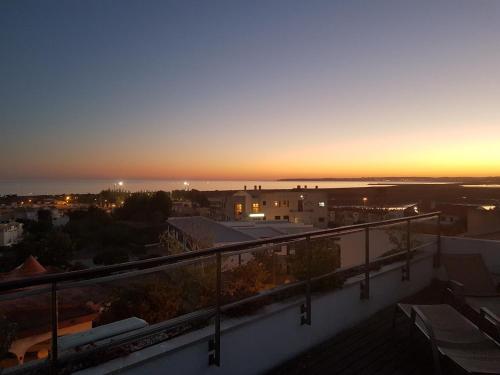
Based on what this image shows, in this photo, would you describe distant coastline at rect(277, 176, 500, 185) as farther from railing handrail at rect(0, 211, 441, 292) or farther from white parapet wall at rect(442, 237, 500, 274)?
railing handrail at rect(0, 211, 441, 292)

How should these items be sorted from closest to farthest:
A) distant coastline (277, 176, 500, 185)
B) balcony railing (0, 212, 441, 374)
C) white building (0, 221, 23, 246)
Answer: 1. balcony railing (0, 212, 441, 374)
2. white building (0, 221, 23, 246)
3. distant coastline (277, 176, 500, 185)

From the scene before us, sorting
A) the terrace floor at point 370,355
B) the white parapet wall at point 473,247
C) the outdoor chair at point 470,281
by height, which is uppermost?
the white parapet wall at point 473,247

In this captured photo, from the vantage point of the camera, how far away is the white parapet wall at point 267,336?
88.7 inches

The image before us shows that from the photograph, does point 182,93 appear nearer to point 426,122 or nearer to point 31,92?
point 31,92

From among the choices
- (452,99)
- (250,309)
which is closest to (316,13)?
(452,99)

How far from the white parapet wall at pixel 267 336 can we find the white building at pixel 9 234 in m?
39.1

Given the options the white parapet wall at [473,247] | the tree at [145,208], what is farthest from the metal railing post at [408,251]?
the tree at [145,208]

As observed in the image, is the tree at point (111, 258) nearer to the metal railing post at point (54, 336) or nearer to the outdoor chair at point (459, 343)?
the outdoor chair at point (459, 343)

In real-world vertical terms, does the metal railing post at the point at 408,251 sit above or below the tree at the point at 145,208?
above

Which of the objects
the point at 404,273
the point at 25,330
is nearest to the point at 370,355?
the point at 404,273

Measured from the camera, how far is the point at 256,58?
514 inches

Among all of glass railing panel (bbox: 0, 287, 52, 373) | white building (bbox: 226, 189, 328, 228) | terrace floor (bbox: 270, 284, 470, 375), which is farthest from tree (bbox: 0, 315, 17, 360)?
white building (bbox: 226, 189, 328, 228)

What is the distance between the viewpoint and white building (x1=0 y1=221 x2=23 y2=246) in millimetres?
36031

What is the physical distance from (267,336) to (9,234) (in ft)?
138
